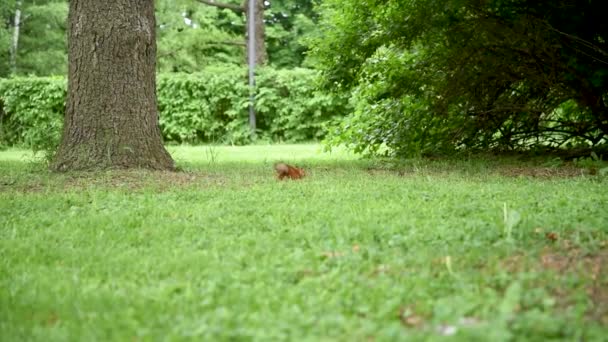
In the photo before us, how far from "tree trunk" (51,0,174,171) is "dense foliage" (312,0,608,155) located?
8.95ft

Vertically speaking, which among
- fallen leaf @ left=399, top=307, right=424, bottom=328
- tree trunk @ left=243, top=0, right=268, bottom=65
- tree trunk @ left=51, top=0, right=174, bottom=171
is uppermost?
tree trunk @ left=243, top=0, right=268, bottom=65

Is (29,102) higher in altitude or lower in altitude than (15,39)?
lower

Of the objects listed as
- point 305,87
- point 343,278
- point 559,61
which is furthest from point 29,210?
point 305,87

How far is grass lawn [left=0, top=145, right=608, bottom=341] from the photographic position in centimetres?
231

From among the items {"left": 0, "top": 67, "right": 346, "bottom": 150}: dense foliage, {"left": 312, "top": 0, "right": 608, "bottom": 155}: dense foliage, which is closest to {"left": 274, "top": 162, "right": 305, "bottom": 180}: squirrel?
{"left": 312, "top": 0, "right": 608, "bottom": 155}: dense foliage

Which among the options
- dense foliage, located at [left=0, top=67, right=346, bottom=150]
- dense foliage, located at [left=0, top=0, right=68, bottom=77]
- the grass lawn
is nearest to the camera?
the grass lawn

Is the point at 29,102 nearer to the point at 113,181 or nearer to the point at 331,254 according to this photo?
the point at 113,181

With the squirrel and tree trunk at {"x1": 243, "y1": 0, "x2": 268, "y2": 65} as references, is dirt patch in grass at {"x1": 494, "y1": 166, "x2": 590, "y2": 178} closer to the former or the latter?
the squirrel

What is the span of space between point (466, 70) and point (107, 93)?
4.20 metres

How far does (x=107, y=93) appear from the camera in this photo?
275 inches

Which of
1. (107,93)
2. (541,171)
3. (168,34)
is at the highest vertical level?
(168,34)

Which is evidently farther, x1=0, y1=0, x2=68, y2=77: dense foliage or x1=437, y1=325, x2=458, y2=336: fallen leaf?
x1=0, y1=0, x2=68, y2=77: dense foliage

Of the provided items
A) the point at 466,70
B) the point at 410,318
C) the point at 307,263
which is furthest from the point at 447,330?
the point at 466,70

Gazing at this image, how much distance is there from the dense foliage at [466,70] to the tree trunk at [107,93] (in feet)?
8.95
